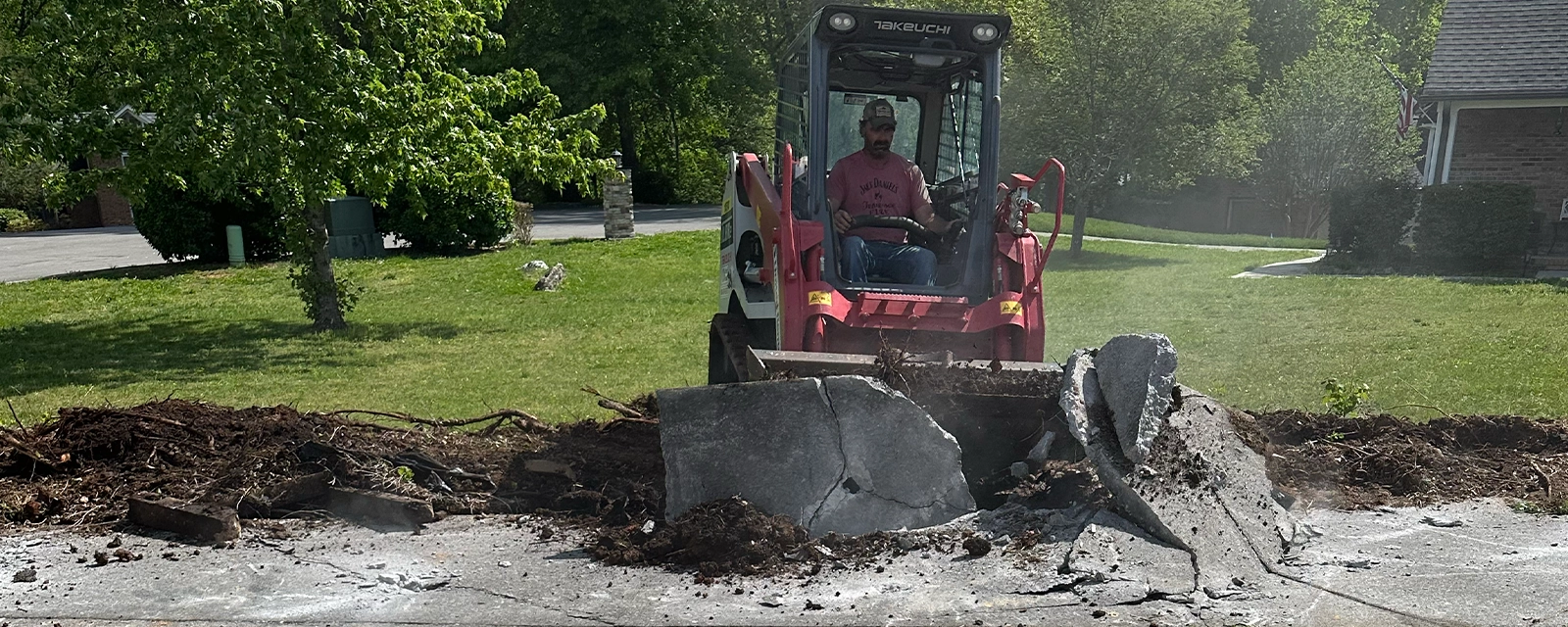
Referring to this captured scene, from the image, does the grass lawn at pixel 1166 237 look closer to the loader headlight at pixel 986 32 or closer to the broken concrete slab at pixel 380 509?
the loader headlight at pixel 986 32

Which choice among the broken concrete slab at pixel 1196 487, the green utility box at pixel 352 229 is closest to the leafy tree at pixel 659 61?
the green utility box at pixel 352 229

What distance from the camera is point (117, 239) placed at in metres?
29.1

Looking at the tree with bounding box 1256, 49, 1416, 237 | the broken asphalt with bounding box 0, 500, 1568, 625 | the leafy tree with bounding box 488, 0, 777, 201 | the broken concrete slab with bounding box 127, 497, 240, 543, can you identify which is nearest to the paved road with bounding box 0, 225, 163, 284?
the leafy tree with bounding box 488, 0, 777, 201

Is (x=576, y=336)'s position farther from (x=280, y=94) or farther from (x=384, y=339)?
(x=280, y=94)

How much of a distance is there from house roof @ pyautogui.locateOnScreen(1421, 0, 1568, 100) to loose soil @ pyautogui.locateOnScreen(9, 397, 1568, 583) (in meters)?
15.6

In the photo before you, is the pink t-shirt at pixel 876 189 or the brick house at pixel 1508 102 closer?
the pink t-shirt at pixel 876 189

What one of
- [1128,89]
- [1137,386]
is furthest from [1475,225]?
[1137,386]

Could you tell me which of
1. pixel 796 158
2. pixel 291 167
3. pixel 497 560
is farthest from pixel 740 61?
pixel 497 560

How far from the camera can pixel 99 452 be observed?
23.5 ft

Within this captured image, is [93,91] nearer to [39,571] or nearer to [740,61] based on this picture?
[39,571]

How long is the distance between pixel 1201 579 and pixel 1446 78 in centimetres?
1950

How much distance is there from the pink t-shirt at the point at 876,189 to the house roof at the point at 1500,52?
16870mm

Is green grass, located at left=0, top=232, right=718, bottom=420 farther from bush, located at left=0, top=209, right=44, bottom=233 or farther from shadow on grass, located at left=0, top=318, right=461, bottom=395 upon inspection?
bush, located at left=0, top=209, right=44, bottom=233

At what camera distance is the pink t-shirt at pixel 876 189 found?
801 cm
